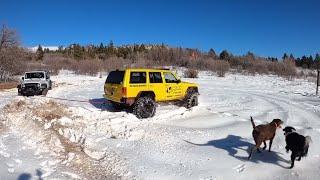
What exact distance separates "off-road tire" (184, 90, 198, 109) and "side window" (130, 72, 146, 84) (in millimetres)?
2593

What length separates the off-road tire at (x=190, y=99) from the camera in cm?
1648

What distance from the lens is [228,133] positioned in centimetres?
1156

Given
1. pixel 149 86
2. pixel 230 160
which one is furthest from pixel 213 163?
pixel 149 86

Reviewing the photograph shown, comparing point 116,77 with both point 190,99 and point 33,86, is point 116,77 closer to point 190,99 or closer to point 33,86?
point 190,99

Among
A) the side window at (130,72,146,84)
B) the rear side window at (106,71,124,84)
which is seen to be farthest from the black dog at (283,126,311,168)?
the rear side window at (106,71,124,84)

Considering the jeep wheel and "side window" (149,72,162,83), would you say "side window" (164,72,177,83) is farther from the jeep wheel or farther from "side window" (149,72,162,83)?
the jeep wheel

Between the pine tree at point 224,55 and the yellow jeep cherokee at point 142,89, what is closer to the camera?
the yellow jeep cherokee at point 142,89

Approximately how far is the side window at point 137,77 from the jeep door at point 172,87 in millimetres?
1187

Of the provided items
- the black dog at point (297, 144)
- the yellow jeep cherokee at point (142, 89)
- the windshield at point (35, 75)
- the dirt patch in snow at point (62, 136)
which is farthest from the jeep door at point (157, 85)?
the windshield at point (35, 75)

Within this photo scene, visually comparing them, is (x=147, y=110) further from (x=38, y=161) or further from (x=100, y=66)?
(x=100, y=66)

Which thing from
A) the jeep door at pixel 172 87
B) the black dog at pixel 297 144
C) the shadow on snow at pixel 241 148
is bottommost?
the shadow on snow at pixel 241 148

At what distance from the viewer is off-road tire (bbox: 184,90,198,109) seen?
16484 millimetres

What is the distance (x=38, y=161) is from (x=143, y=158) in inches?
98.5

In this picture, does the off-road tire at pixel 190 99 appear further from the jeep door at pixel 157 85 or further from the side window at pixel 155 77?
the side window at pixel 155 77
